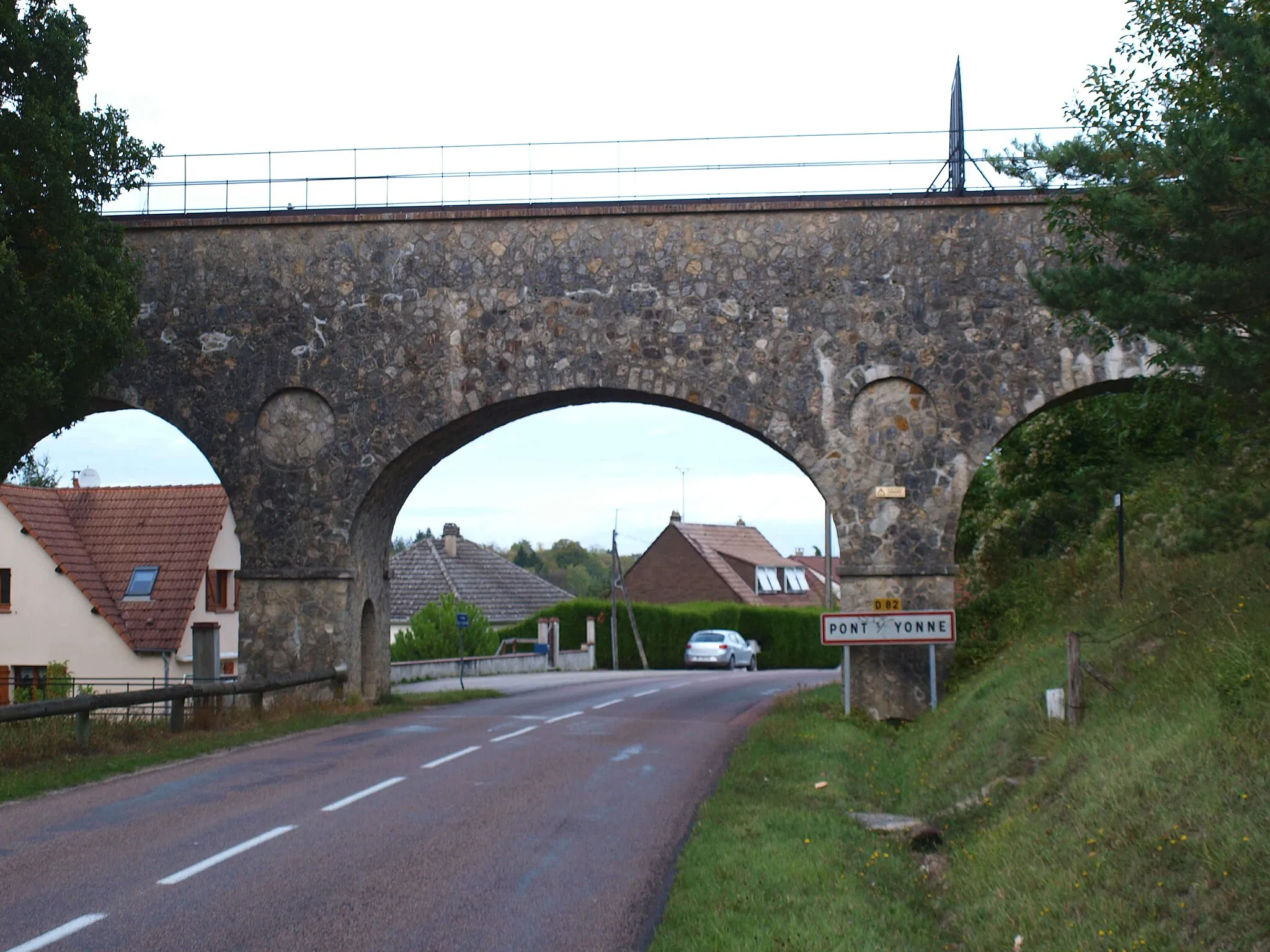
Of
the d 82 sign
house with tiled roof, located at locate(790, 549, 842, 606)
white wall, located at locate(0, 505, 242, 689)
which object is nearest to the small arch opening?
the d 82 sign

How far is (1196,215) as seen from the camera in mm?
9031

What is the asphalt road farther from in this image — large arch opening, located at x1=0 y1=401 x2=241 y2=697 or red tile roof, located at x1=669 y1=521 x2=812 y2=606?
red tile roof, located at x1=669 y1=521 x2=812 y2=606

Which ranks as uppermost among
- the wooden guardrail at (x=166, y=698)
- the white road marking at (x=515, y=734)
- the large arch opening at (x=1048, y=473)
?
the large arch opening at (x=1048, y=473)

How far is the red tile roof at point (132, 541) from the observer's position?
117 feet

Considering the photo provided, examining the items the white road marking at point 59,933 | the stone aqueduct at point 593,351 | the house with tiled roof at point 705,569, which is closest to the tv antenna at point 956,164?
the stone aqueduct at point 593,351

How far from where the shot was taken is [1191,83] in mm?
12195

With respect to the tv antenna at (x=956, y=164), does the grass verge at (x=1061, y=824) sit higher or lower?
lower

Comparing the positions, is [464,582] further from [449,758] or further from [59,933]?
[59,933]

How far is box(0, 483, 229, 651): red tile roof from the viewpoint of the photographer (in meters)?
35.6

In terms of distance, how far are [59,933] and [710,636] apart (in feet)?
140

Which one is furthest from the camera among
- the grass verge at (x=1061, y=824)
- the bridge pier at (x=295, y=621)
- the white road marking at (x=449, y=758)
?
the bridge pier at (x=295, y=621)

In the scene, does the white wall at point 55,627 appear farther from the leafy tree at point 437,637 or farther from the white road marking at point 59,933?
the white road marking at point 59,933

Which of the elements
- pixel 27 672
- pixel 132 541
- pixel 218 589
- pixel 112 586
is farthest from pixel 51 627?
pixel 218 589

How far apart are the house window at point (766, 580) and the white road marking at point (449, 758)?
191 feet
